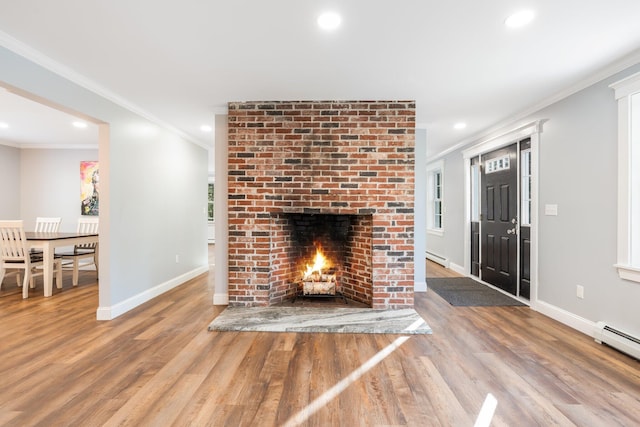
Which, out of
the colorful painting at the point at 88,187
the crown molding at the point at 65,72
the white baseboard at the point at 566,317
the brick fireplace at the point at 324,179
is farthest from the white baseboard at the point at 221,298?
the colorful painting at the point at 88,187

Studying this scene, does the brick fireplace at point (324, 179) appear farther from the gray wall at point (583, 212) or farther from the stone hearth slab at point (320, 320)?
the gray wall at point (583, 212)

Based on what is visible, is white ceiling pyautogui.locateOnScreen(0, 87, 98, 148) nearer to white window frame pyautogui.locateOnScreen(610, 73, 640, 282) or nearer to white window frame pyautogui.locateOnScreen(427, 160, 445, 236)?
white window frame pyautogui.locateOnScreen(610, 73, 640, 282)

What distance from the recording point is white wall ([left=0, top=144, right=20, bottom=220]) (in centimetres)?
579

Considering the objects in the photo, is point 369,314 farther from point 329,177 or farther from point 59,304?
point 59,304

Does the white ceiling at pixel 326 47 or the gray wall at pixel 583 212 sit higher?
the white ceiling at pixel 326 47

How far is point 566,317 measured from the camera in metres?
3.24

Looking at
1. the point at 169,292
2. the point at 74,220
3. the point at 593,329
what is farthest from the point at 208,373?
the point at 74,220

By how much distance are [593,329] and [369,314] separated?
6.51ft

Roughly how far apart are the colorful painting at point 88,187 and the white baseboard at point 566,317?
7190 millimetres

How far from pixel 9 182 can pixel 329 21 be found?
22.6 ft

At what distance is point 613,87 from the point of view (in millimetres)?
2715

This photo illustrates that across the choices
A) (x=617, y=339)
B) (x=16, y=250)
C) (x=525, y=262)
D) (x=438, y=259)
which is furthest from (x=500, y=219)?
(x=16, y=250)

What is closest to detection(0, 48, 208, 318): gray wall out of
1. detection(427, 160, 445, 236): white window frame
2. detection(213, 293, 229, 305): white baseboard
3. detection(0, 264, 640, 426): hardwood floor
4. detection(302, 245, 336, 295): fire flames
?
detection(0, 264, 640, 426): hardwood floor

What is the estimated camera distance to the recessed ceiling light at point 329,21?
2.03m
